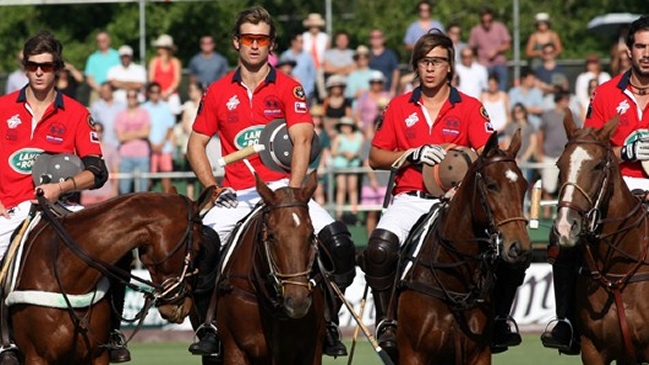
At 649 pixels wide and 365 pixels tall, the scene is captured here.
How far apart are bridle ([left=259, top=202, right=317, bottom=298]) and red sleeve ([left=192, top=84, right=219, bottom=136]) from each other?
1441 mm

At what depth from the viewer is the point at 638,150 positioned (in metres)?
11.2

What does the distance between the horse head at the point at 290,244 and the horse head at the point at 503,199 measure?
1059 millimetres

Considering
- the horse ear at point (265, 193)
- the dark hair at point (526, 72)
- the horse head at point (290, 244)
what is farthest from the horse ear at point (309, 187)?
the dark hair at point (526, 72)

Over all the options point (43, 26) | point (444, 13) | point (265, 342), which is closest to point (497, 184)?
point (265, 342)

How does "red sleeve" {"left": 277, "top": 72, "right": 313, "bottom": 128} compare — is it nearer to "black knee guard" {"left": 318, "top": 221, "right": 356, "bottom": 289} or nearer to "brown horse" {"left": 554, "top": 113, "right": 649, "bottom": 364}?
"black knee guard" {"left": 318, "top": 221, "right": 356, "bottom": 289}

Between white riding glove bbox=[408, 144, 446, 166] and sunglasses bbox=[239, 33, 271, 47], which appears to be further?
sunglasses bbox=[239, 33, 271, 47]

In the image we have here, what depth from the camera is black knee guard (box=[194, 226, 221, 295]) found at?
11344 mm

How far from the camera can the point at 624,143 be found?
11.7 metres

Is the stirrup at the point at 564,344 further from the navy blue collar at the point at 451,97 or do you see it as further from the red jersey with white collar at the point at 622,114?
the navy blue collar at the point at 451,97

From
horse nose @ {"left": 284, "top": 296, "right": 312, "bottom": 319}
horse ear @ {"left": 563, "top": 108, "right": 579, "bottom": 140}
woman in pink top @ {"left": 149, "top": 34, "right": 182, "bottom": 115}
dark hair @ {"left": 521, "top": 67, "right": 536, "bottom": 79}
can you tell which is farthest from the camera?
woman in pink top @ {"left": 149, "top": 34, "right": 182, "bottom": 115}

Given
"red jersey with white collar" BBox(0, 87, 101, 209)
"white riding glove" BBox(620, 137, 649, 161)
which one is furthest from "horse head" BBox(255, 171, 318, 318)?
"white riding glove" BBox(620, 137, 649, 161)

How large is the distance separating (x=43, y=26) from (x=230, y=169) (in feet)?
54.6

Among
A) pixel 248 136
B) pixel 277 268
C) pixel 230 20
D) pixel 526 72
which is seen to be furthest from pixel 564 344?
pixel 230 20

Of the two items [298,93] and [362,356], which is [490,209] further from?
[362,356]
